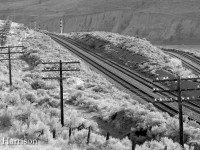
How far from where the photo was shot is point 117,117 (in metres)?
27.1

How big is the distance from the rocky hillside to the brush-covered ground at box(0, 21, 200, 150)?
92170mm

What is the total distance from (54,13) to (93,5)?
23664 mm

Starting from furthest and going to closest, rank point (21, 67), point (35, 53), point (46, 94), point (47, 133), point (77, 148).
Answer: point (35, 53) < point (21, 67) < point (46, 94) < point (47, 133) < point (77, 148)

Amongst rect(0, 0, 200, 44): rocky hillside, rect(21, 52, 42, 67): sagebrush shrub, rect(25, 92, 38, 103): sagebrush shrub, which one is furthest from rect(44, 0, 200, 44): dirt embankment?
rect(25, 92, 38, 103): sagebrush shrub

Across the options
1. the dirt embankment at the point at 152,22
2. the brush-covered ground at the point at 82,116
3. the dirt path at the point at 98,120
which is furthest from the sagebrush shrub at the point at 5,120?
the dirt embankment at the point at 152,22

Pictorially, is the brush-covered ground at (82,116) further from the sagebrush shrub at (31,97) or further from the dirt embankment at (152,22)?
the dirt embankment at (152,22)

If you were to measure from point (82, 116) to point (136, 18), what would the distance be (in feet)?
421

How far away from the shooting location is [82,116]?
28.3 meters

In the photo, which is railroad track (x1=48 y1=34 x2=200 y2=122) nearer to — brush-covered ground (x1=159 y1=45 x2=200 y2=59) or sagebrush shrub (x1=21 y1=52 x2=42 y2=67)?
sagebrush shrub (x1=21 y1=52 x2=42 y2=67)

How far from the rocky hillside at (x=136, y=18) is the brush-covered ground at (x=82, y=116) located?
302ft

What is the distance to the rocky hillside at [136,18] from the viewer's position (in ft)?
437

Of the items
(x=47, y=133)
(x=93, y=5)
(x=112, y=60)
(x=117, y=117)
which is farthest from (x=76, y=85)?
(x=93, y=5)

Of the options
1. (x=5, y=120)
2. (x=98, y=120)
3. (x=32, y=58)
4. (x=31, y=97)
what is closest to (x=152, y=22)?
(x=32, y=58)

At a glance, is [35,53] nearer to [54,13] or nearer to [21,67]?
[21,67]
